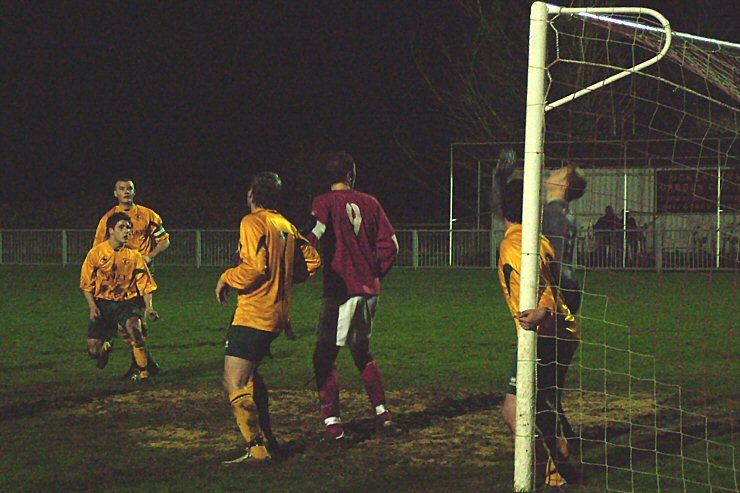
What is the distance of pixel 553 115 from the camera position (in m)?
28.9

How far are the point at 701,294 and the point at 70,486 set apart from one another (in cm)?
1531

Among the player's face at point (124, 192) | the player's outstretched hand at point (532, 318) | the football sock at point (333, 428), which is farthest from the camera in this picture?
the player's face at point (124, 192)

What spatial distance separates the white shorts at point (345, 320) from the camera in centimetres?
729

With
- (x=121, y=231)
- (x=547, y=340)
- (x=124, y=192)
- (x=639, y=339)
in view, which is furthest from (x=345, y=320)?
(x=639, y=339)

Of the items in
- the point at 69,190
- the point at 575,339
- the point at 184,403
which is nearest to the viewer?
the point at 575,339

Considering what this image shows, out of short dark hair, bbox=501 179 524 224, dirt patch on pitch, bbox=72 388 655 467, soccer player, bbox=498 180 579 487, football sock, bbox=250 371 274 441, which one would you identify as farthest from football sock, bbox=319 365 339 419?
short dark hair, bbox=501 179 524 224

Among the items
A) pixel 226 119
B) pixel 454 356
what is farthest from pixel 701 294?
pixel 226 119

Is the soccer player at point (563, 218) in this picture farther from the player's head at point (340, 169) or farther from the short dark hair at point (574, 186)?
the player's head at point (340, 169)

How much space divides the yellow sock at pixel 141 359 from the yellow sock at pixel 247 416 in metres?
3.34

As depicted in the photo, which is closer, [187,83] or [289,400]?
[289,400]

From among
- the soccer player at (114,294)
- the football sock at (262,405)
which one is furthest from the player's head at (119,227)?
the football sock at (262,405)

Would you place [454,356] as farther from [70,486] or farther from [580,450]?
[70,486]

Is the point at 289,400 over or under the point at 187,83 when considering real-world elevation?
under

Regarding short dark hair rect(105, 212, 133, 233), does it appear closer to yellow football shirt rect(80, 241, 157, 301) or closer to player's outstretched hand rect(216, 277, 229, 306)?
yellow football shirt rect(80, 241, 157, 301)
